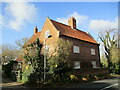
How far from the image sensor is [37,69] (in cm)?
1933

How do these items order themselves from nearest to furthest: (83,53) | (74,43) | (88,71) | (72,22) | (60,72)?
(60,72) < (88,71) < (74,43) < (83,53) < (72,22)

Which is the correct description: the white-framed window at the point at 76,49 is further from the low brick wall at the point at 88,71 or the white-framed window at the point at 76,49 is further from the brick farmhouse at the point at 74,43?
the low brick wall at the point at 88,71

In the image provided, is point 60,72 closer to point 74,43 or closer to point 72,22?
point 74,43

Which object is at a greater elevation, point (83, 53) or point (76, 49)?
point (76, 49)

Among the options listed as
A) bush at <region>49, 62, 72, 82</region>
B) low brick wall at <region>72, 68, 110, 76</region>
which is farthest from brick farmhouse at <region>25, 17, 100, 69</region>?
bush at <region>49, 62, 72, 82</region>

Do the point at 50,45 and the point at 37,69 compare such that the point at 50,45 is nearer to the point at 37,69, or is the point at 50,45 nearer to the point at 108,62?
the point at 37,69

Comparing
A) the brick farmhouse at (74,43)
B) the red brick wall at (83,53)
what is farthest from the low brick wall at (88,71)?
the red brick wall at (83,53)

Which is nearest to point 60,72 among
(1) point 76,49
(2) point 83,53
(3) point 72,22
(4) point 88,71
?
(4) point 88,71

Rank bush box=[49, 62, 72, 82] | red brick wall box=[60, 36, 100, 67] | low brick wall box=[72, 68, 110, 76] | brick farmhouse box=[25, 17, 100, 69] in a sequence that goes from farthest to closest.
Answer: red brick wall box=[60, 36, 100, 67]
brick farmhouse box=[25, 17, 100, 69]
low brick wall box=[72, 68, 110, 76]
bush box=[49, 62, 72, 82]

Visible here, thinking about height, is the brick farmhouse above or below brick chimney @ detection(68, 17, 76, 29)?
below

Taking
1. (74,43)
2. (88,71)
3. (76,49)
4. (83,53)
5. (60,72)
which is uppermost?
(74,43)

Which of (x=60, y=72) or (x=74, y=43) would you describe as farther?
(x=74, y=43)

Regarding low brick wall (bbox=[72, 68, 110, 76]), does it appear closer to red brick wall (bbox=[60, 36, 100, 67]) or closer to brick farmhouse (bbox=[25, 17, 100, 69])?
brick farmhouse (bbox=[25, 17, 100, 69])

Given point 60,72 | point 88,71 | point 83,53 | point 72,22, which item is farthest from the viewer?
point 72,22
